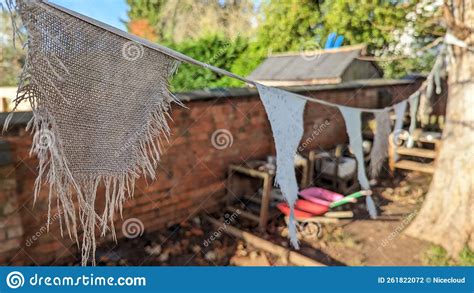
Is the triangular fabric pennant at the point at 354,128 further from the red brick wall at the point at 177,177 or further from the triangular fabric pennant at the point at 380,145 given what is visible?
the triangular fabric pennant at the point at 380,145

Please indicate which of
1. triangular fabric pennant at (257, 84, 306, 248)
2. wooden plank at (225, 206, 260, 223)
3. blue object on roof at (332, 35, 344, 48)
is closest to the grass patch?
wooden plank at (225, 206, 260, 223)

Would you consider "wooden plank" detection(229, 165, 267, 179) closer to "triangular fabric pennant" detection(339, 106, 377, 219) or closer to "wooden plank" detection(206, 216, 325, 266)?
"wooden plank" detection(206, 216, 325, 266)

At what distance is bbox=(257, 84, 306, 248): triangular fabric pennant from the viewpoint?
2.12 metres


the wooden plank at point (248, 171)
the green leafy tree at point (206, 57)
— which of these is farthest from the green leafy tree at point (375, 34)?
the wooden plank at point (248, 171)

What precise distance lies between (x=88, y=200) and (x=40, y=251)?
2.01 m

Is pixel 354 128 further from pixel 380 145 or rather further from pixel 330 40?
pixel 330 40

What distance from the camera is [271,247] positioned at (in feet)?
11.5

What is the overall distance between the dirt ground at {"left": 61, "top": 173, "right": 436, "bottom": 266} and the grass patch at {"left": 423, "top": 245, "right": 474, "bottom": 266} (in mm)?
62

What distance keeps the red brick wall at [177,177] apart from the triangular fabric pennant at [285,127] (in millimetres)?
1717

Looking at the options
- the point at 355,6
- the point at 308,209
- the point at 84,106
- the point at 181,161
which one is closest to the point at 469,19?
the point at 308,209

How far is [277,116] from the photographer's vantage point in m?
2.17

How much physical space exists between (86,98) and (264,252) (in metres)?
2.56

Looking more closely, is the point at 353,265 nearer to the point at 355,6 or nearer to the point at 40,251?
the point at 40,251

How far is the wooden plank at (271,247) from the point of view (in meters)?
3.26
